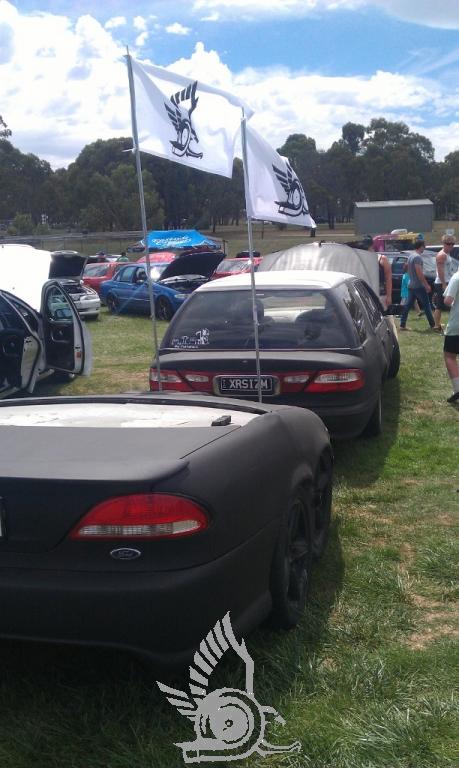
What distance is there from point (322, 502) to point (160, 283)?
17.0 meters

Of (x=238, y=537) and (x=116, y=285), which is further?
(x=116, y=285)

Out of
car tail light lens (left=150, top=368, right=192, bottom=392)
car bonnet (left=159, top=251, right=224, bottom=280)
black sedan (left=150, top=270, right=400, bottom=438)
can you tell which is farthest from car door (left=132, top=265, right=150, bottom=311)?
car tail light lens (left=150, top=368, right=192, bottom=392)

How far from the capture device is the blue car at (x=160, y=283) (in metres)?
20.5

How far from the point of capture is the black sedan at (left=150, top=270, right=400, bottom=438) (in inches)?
236

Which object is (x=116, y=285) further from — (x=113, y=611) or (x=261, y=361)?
(x=113, y=611)

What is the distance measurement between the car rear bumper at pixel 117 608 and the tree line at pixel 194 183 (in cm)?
6205

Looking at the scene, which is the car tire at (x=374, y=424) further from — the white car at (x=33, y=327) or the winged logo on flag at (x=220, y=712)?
the white car at (x=33, y=327)

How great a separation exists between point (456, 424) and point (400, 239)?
70.9 feet

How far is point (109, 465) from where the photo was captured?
2805 mm

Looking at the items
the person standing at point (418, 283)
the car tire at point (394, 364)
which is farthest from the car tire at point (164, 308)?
the car tire at point (394, 364)

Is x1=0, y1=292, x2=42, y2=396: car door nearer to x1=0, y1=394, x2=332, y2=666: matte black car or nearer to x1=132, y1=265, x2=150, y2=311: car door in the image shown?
x1=0, y1=394, x2=332, y2=666: matte black car

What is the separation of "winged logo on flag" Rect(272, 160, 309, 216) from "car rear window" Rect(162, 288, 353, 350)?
745mm

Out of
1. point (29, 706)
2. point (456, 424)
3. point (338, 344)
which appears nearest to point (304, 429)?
point (29, 706)

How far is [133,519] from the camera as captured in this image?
2676 mm
